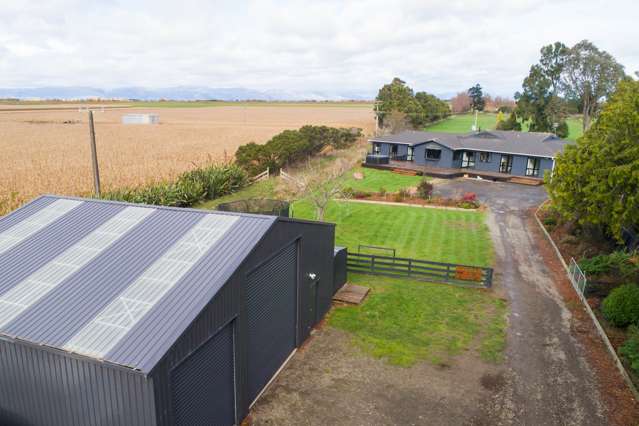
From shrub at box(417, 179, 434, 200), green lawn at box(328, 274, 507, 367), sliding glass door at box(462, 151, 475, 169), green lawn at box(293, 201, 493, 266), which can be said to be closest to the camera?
green lawn at box(328, 274, 507, 367)

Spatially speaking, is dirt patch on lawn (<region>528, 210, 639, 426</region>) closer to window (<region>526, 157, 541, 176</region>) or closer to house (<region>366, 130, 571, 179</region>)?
house (<region>366, 130, 571, 179</region>)

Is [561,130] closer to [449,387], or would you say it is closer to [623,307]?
[623,307]

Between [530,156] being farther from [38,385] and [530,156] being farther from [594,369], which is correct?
[38,385]

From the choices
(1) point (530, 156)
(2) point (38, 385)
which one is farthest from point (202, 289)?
(1) point (530, 156)

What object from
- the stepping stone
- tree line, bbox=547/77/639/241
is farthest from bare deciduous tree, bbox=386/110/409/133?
the stepping stone

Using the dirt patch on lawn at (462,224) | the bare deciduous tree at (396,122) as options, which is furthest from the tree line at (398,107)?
the dirt patch on lawn at (462,224)

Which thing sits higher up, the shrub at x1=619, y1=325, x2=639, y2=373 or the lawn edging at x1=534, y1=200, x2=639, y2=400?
the shrub at x1=619, y1=325, x2=639, y2=373
